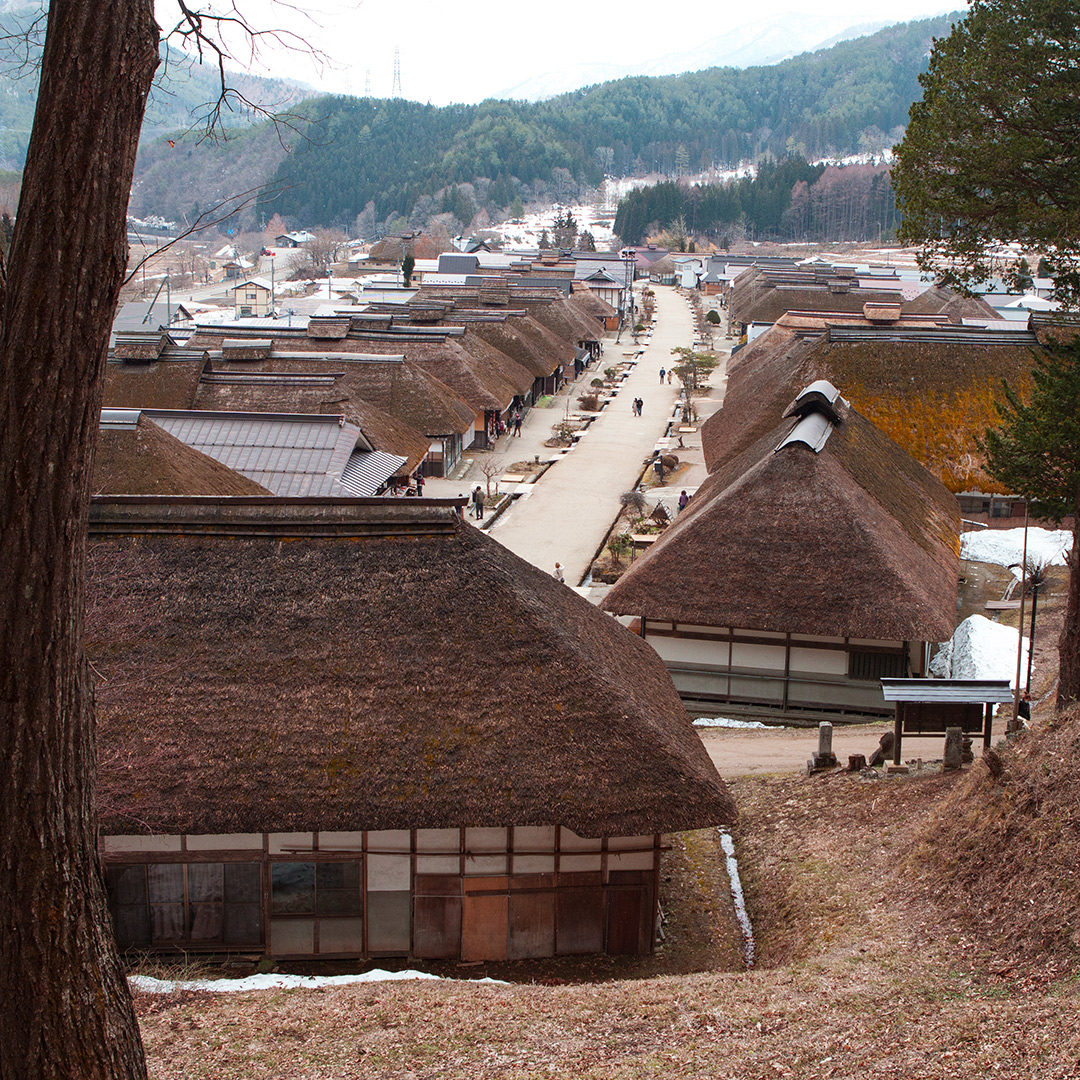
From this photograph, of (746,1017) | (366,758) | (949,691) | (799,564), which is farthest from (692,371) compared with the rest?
(746,1017)

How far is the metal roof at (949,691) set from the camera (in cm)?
1519

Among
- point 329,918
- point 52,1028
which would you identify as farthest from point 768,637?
point 52,1028

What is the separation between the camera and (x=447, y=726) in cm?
1173

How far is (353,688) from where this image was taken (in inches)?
471

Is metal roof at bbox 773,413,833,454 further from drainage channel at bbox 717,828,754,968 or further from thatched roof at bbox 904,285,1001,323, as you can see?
thatched roof at bbox 904,285,1001,323

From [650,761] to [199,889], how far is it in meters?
5.19

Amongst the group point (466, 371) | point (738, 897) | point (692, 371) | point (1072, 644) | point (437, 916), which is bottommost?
point (738, 897)

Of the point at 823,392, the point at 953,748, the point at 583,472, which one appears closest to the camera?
the point at 953,748

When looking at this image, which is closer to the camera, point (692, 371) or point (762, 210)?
point (692, 371)

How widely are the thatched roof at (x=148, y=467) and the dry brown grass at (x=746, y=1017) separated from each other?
14227 mm

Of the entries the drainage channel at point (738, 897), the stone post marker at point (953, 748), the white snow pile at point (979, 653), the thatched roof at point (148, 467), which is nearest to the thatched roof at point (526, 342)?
the thatched roof at point (148, 467)

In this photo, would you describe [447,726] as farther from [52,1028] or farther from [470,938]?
[52,1028]

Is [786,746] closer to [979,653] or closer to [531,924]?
[979,653]

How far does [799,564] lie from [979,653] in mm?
3997
